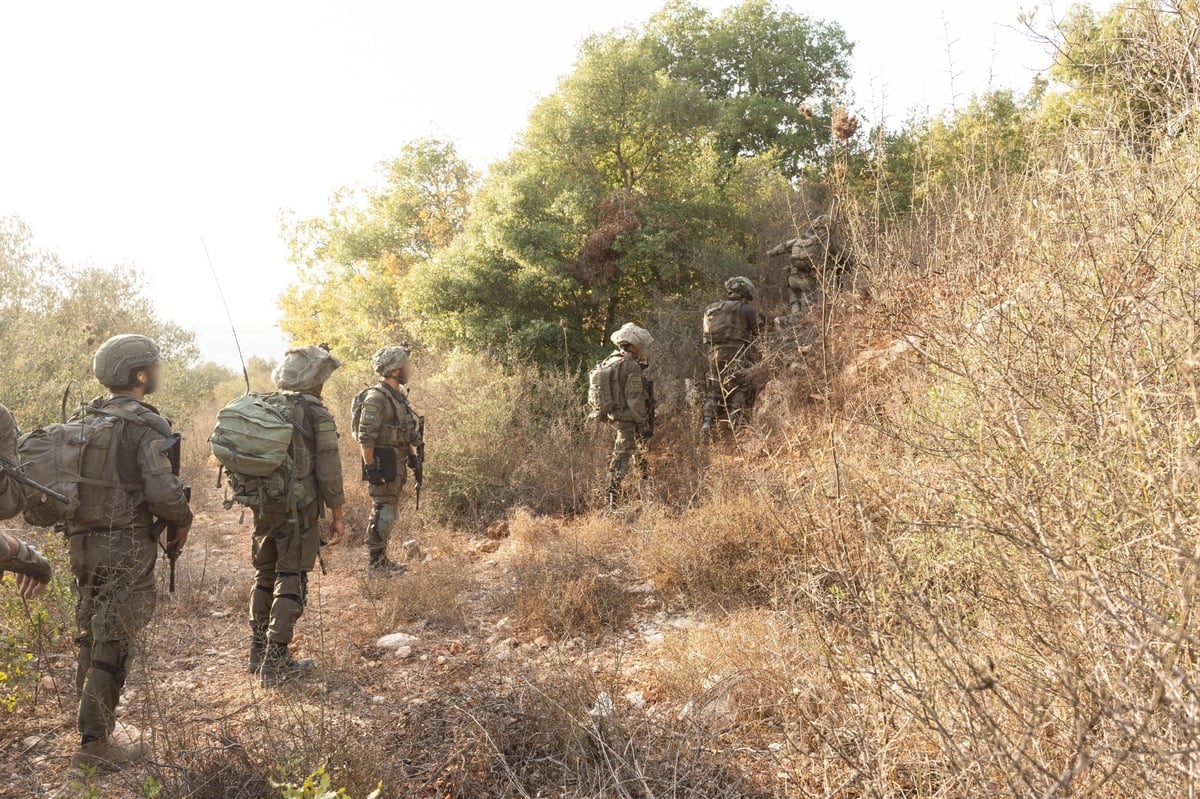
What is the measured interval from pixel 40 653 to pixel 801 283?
811 cm

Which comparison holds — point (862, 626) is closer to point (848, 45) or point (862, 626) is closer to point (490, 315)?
point (490, 315)

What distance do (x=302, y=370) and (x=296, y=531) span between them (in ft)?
3.18

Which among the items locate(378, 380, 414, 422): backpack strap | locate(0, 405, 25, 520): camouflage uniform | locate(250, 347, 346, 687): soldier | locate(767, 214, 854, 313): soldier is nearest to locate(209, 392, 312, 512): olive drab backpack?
locate(250, 347, 346, 687): soldier

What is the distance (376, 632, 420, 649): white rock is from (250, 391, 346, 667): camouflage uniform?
60 centimetres

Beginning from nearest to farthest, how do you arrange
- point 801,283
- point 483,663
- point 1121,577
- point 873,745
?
1. point 1121,577
2. point 873,745
3. point 483,663
4. point 801,283

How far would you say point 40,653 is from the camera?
3.74 m

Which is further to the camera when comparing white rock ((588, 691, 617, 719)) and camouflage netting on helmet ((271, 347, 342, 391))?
camouflage netting on helmet ((271, 347, 342, 391))

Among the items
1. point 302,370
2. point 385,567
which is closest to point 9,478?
point 302,370

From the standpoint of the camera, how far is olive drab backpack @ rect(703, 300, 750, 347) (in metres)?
7.84

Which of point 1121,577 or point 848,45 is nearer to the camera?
point 1121,577

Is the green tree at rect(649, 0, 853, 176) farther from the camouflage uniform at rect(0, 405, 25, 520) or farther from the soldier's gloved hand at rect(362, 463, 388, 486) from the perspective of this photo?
the camouflage uniform at rect(0, 405, 25, 520)

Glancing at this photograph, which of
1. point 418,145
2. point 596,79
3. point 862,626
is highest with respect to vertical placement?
point 418,145

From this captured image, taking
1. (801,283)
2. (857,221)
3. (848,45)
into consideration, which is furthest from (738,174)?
(848,45)

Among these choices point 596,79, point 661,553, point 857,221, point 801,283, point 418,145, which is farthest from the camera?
point 418,145
